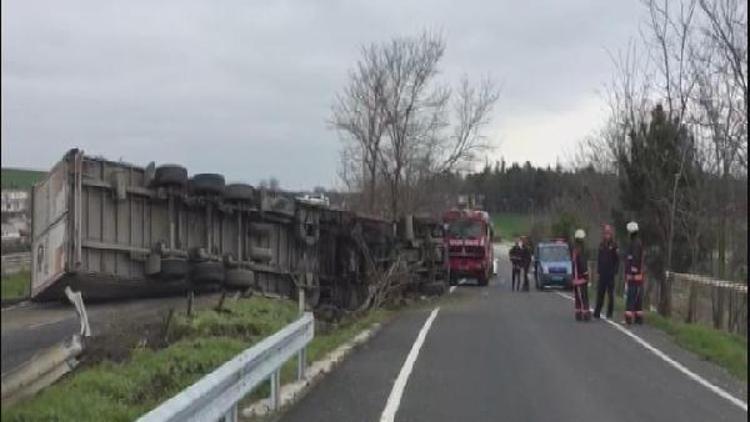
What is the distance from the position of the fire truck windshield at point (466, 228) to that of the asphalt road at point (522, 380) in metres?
22.1

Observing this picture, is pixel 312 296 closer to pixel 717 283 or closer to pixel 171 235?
pixel 171 235

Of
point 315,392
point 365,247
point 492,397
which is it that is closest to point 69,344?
point 315,392

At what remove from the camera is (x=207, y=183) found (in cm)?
1379

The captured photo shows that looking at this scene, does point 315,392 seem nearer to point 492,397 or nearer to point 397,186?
point 492,397

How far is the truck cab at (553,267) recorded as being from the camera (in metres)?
40.6

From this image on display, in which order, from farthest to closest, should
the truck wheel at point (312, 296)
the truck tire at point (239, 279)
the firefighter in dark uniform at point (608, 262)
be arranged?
the firefighter in dark uniform at point (608, 262) → the truck wheel at point (312, 296) → the truck tire at point (239, 279)

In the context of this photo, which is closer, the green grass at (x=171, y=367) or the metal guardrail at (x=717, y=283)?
the green grass at (x=171, y=367)

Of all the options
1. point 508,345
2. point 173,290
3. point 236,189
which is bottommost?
point 508,345

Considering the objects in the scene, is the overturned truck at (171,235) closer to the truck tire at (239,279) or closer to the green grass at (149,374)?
the truck tire at (239,279)

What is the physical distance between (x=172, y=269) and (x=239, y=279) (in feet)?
7.70

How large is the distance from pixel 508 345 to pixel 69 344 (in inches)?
412

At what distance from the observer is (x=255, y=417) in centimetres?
927

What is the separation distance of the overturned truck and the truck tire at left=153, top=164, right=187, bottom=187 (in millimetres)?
14

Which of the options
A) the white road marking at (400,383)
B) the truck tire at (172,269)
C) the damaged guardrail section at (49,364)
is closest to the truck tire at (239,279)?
the truck tire at (172,269)
